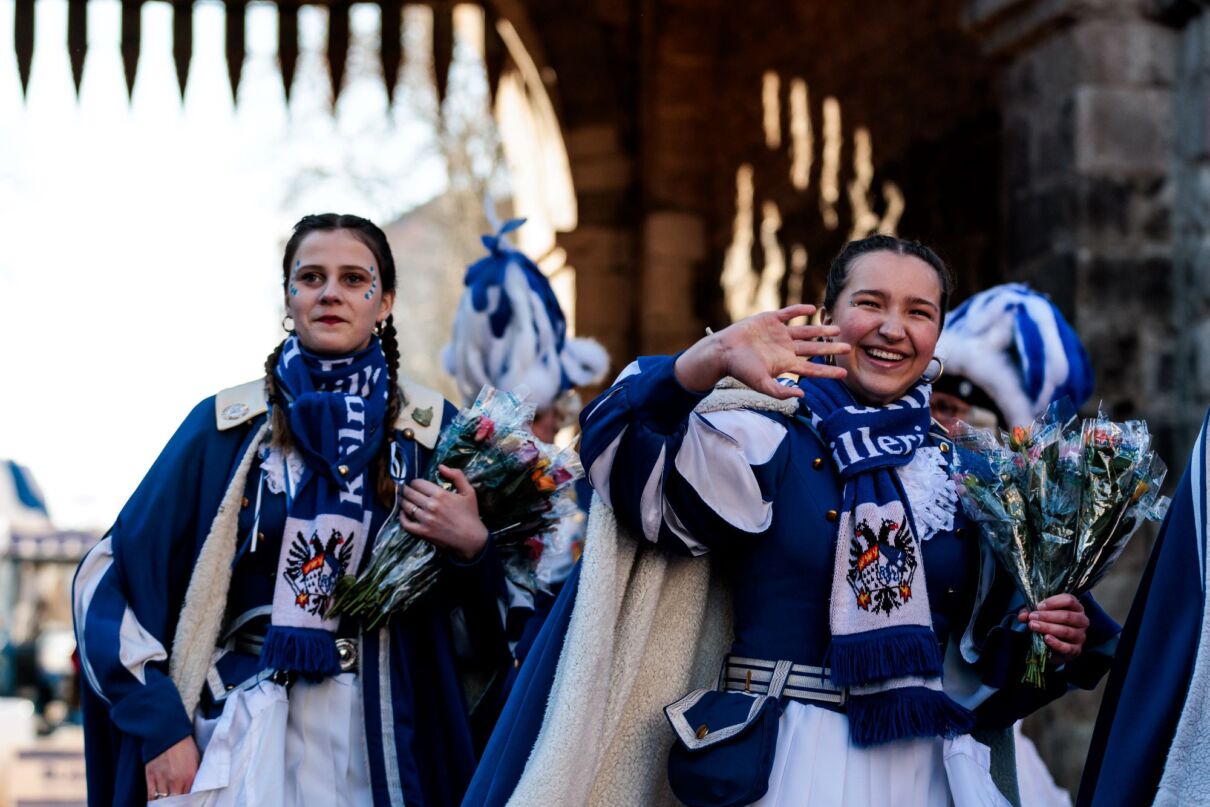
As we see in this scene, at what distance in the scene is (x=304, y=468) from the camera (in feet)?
12.3

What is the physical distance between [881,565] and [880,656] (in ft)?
0.51

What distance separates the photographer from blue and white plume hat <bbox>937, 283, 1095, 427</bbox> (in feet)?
15.5

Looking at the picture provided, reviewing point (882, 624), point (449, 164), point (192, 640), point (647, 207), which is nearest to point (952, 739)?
point (882, 624)

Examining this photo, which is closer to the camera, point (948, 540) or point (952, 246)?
point (948, 540)

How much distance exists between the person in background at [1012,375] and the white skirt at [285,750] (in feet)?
5.90

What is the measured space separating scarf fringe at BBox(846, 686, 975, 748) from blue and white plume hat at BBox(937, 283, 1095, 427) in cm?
181

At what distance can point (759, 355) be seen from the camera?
9.07 feet

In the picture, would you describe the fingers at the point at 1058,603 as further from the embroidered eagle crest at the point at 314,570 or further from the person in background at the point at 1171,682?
the embroidered eagle crest at the point at 314,570

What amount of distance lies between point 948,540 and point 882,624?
24 cm

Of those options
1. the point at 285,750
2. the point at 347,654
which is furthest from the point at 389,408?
the point at 285,750

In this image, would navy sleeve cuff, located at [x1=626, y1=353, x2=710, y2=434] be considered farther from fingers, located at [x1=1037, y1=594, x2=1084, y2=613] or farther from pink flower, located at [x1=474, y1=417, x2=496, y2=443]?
pink flower, located at [x1=474, y1=417, x2=496, y2=443]

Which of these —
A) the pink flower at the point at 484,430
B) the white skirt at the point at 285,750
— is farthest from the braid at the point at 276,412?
the white skirt at the point at 285,750

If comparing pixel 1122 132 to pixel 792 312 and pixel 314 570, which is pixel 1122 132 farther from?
pixel 792 312

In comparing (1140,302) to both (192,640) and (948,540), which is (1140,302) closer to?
(948,540)
